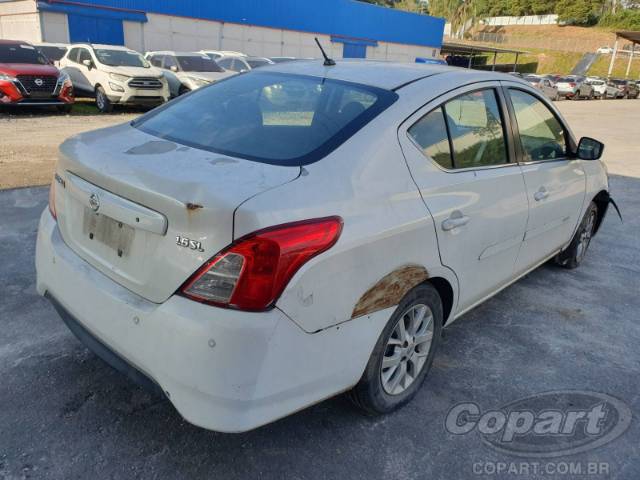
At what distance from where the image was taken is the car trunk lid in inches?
72.6

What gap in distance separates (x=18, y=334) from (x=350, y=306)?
2188mm

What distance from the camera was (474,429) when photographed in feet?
8.48

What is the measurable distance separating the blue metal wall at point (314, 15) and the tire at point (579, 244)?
82.0ft

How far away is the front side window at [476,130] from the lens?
274 cm

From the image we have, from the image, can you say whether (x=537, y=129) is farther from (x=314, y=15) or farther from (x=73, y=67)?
(x=314, y=15)

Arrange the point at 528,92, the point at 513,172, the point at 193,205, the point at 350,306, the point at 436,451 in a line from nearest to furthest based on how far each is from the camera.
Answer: the point at 193,205 → the point at 350,306 → the point at 436,451 → the point at 513,172 → the point at 528,92

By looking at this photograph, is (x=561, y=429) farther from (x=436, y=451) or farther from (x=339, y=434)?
(x=339, y=434)

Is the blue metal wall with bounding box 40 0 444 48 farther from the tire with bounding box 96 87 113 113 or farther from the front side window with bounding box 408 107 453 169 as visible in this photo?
the front side window with bounding box 408 107 453 169

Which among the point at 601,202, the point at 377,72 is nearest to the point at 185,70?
the point at 601,202

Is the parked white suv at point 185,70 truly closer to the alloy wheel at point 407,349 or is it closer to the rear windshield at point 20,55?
the rear windshield at point 20,55

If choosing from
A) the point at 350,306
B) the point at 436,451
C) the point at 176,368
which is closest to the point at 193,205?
the point at 176,368

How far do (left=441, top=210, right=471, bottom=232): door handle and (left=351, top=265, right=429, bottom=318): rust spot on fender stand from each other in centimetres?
25

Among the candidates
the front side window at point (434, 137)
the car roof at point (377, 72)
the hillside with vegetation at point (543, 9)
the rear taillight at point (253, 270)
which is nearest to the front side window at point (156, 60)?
the car roof at point (377, 72)

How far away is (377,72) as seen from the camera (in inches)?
114
